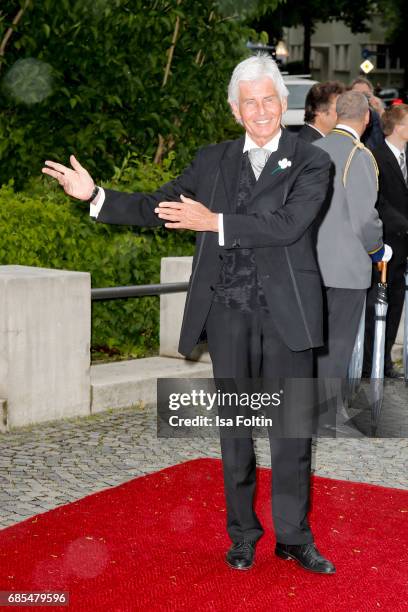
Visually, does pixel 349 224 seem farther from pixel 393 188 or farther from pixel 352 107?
pixel 393 188

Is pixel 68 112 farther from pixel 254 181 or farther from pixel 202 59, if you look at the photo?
pixel 254 181

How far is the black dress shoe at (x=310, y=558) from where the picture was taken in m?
5.00

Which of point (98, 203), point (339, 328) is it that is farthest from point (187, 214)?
point (339, 328)

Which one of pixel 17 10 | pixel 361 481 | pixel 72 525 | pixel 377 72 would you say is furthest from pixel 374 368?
pixel 377 72

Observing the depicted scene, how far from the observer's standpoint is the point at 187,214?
181 inches

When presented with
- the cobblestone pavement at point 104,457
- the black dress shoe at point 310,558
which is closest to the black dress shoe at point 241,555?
the black dress shoe at point 310,558

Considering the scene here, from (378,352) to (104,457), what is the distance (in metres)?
2.14

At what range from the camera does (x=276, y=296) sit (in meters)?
4.79

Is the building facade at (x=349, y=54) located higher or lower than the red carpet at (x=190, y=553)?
higher

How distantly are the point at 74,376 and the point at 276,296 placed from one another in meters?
3.38

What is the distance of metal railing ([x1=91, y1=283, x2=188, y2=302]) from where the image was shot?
8.25m

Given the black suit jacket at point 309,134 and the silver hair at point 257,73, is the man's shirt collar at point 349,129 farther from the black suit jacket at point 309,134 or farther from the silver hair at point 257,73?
the silver hair at point 257,73

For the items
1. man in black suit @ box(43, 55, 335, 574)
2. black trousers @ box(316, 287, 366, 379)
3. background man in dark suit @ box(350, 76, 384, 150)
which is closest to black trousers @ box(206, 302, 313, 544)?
man in black suit @ box(43, 55, 335, 574)

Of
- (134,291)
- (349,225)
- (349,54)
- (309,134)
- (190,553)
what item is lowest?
(190,553)
